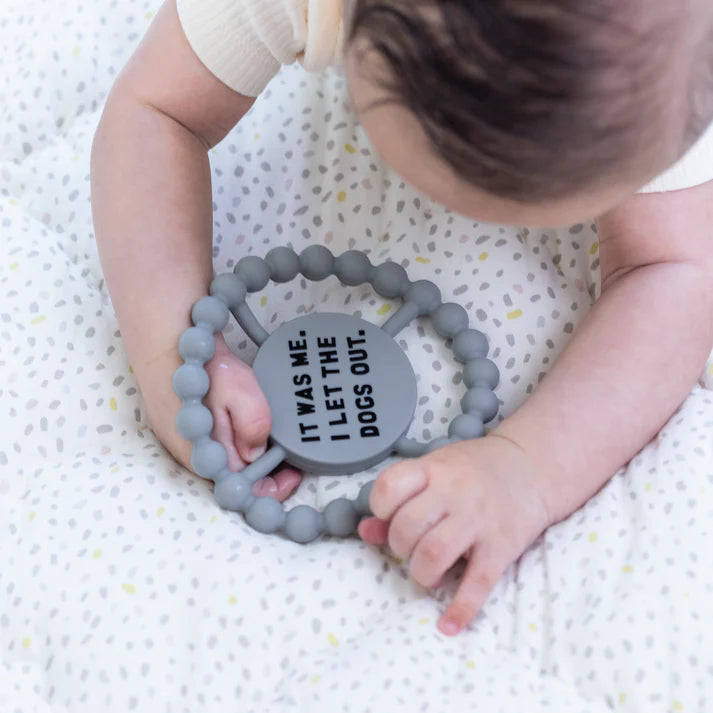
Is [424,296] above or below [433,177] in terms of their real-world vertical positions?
below

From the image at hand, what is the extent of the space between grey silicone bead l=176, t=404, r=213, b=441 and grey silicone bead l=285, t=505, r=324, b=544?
0.28ft

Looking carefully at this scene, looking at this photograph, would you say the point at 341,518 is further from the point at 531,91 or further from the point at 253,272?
the point at 531,91

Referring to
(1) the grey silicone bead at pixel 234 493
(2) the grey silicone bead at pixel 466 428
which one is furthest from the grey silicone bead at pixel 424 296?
(1) the grey silicone bead at pixel 234 493

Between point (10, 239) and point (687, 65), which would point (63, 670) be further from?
point (687, 65)

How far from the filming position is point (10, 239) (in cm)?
81

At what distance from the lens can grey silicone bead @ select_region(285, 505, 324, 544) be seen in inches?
26.4

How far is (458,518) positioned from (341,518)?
9 centimetres

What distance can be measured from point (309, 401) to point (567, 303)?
0.23 meters

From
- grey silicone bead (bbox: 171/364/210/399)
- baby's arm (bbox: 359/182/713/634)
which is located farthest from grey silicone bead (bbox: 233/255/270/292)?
baby's arm (bbox: 359/182/713/634)

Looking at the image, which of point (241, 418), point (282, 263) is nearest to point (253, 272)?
point (282, 263)

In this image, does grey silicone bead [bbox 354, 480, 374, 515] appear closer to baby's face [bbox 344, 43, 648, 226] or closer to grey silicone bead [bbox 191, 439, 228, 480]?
grey silicone bead [bbox 191, 439, 228, 480]

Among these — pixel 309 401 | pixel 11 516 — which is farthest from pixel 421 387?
pixel 11 516

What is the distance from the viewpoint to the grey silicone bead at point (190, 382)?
0.68m

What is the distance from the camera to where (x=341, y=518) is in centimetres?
67
